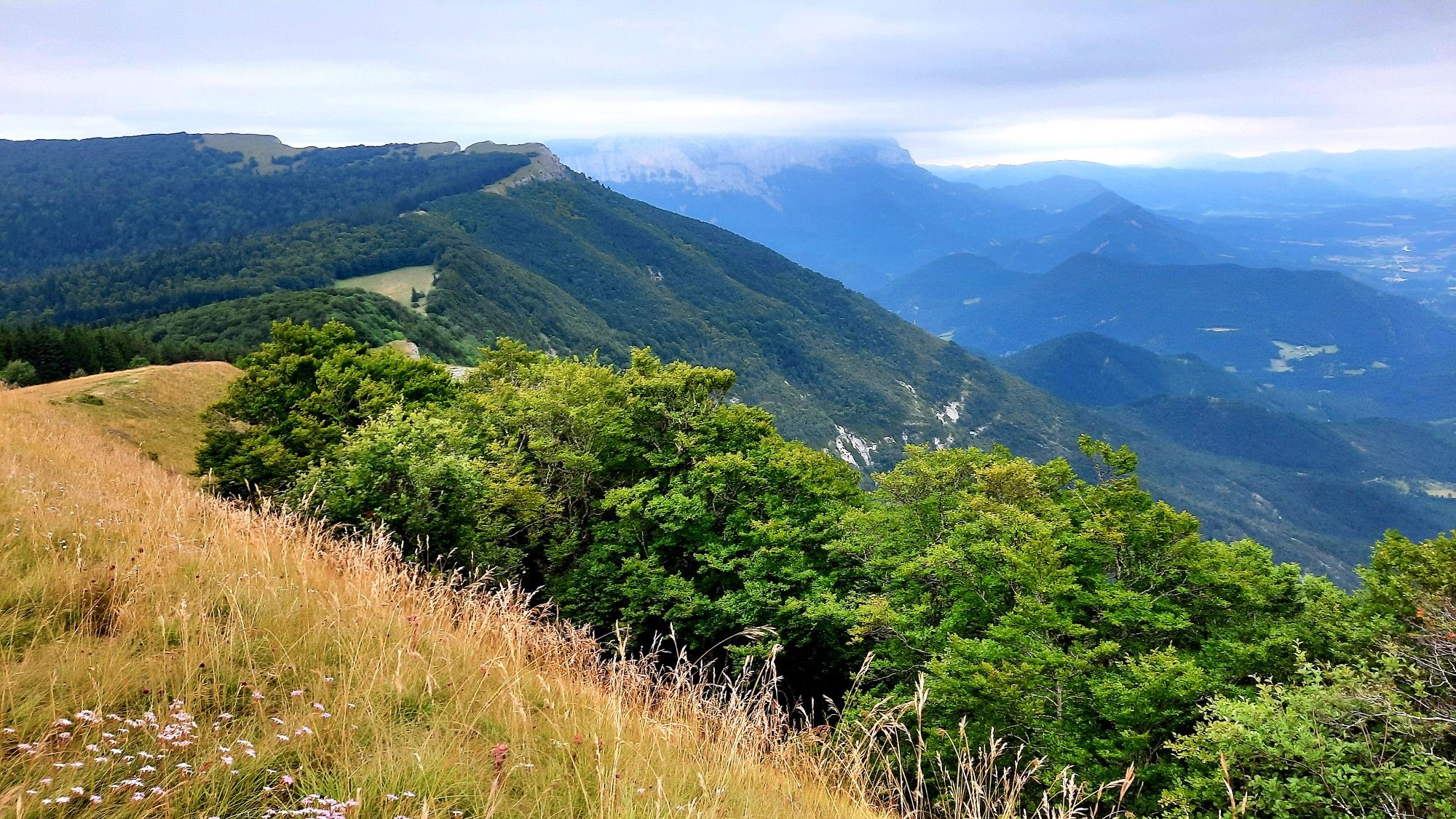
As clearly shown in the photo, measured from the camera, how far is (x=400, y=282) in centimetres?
14625

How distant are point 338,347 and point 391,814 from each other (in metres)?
30.1

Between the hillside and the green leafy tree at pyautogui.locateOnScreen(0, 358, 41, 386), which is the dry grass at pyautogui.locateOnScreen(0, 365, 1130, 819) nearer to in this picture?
the green leafy tree at pyautogui.locateOnScreen(0, 358, 41, 386)

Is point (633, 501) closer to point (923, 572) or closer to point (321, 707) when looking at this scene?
point (923, 572)

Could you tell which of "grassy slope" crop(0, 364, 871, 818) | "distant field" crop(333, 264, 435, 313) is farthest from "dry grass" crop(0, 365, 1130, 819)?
"distant field" crop(333, 264, 435, 313)

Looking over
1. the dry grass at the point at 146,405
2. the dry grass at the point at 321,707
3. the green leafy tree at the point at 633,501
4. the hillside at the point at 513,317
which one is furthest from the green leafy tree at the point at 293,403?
the hillside at the point at 513,317

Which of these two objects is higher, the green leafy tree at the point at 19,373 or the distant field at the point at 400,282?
the distant field at the point at 400,282

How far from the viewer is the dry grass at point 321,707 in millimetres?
2486

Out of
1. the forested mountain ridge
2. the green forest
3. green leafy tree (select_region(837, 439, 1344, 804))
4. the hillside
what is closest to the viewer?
the green forest

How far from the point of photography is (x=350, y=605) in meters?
4.11

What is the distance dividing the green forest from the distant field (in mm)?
117986

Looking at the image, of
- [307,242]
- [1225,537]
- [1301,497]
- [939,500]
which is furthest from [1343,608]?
[1301,497]

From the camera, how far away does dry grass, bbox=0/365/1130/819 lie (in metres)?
2.49

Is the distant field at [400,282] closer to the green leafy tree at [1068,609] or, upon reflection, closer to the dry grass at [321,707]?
the green leafy tree at [1068,609]

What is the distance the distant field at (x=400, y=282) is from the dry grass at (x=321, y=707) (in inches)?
5377
